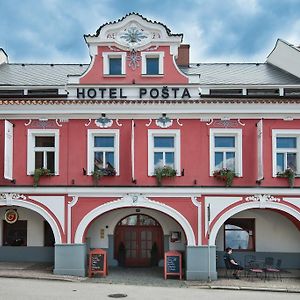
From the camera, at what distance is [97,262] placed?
69.2 feet

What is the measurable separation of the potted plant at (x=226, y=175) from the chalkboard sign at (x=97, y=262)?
5.80 metres

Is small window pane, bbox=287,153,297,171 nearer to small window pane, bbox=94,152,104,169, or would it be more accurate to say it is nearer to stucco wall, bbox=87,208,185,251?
stucco wall, bbox=87,208,185,251

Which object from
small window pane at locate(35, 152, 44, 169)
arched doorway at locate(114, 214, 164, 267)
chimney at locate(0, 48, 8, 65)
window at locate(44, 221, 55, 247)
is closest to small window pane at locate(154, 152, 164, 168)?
arched doorway at locate(114, 214, 164, 267)

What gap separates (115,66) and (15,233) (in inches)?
349

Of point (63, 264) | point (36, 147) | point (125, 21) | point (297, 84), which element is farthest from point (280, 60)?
point (63, 264)

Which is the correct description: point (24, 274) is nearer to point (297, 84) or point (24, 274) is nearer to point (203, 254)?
point (203, 254)

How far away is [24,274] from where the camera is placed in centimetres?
2017

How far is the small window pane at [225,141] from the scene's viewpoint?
2183 cm

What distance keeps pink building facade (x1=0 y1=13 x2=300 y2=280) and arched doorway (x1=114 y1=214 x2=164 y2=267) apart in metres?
1.63

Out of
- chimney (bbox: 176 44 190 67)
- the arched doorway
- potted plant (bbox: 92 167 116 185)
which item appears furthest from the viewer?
chimney (bbox: 176 44 190 67)

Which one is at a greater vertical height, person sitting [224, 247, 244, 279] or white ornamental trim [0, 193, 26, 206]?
white ornamental trim [0, 193, 26, 206]

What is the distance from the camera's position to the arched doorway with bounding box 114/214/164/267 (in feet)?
78.2

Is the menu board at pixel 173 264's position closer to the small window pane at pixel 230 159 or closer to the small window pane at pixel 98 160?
the small window pane at pixel 230 159

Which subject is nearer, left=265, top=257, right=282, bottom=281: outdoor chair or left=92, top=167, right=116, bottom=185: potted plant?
left=265, top=257, right=282, bottom=281: outdoor chair
